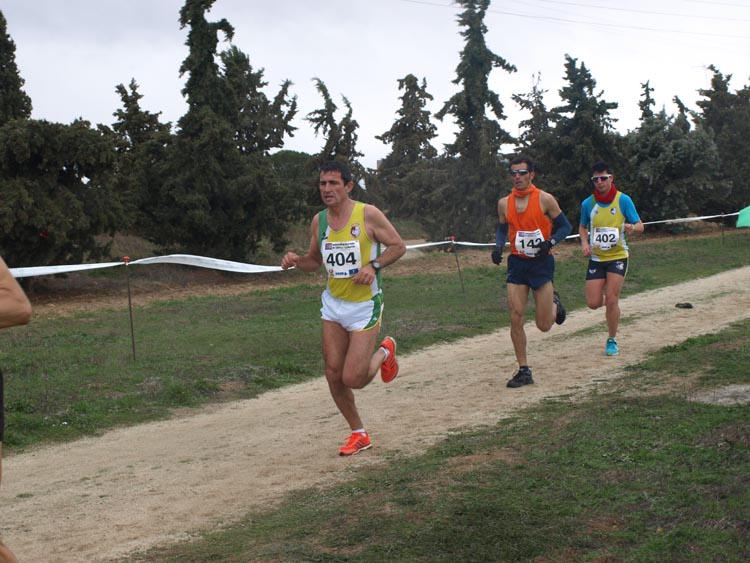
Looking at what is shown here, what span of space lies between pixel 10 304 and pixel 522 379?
272 inches

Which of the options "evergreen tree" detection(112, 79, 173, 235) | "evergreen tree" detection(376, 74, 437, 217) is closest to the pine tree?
"evergreen tree" detection(376, 74, 437, 217)

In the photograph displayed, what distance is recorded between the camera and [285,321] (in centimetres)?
1603

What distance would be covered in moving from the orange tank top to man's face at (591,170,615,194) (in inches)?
68.3

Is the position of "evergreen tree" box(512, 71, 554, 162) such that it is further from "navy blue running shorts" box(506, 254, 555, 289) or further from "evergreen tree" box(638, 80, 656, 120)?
"navy blue running shorts" box(506, 254, 555, 289)

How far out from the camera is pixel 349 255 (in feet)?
23.0

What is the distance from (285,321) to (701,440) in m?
10.8

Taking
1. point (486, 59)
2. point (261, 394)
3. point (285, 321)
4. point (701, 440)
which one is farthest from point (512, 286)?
point (486, 59)

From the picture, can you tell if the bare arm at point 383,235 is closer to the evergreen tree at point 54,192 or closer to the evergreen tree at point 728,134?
the evergreen tree at point 54,192

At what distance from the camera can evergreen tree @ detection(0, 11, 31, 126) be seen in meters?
19.6

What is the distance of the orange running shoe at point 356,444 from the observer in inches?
279

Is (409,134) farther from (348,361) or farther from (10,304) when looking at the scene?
(10,304)

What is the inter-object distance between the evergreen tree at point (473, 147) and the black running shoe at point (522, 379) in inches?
912

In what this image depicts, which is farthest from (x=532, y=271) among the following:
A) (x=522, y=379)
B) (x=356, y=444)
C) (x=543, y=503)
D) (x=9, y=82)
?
(x=9, y=82)

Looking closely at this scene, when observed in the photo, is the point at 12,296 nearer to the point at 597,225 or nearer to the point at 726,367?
the point at 726,367
